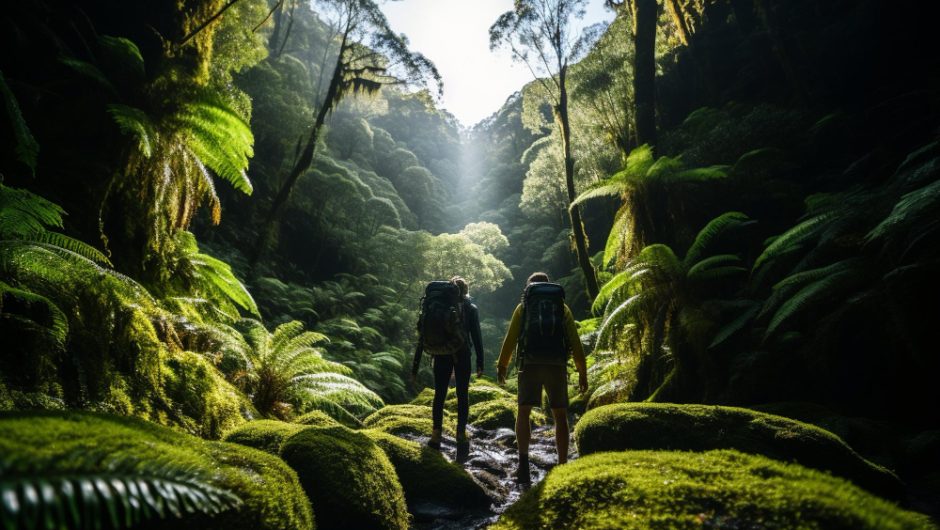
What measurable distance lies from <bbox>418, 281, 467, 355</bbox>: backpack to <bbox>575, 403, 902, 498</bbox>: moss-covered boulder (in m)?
1.60

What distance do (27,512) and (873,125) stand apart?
10753mm

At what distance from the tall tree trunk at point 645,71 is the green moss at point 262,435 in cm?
813

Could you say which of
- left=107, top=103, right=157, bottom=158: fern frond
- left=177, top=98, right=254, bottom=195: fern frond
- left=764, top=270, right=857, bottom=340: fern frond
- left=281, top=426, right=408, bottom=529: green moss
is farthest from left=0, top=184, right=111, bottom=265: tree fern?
left=764, top=270, right=857, bottom=340: fern frond

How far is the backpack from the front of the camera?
4.57 meters

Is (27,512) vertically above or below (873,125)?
below

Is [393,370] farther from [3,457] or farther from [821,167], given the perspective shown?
[3,457]

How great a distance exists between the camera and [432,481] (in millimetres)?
3441

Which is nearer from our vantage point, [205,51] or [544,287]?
[544,287]

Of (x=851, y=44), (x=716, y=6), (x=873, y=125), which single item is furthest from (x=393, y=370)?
(x=716, y=6)

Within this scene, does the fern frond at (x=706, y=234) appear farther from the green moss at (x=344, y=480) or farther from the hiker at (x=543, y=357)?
the green moss at (x=344, y=480)

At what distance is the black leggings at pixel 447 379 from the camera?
4586mm

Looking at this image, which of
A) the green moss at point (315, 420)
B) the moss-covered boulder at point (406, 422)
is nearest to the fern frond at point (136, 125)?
the green moss at point (315, 420)

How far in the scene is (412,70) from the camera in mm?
15680

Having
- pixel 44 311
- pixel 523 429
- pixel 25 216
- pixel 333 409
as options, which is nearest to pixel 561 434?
pixel 523 429
